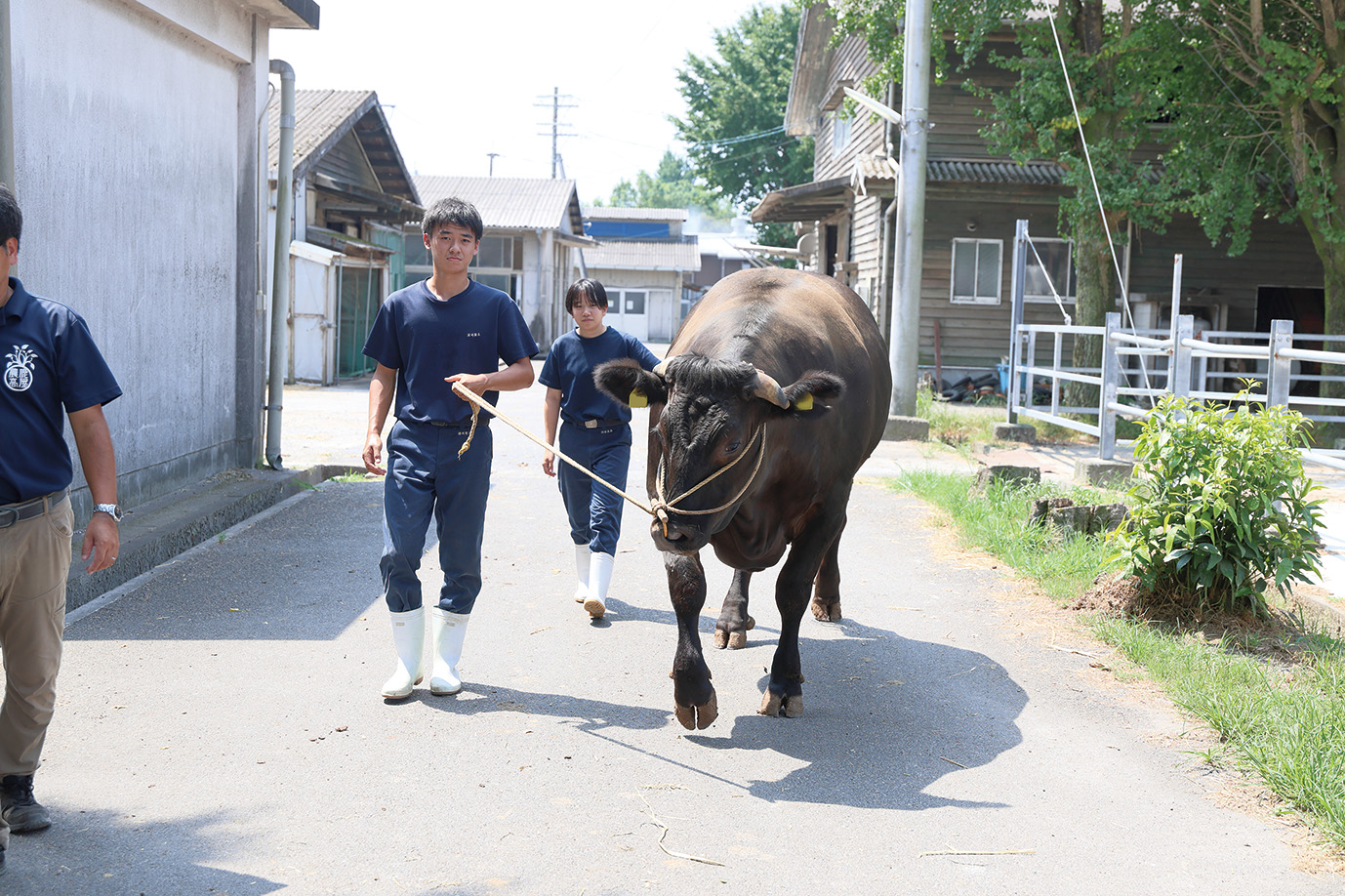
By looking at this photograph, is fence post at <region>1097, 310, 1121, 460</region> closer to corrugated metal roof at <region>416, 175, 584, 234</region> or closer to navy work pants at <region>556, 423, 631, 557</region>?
navy work pants at <region>556, 423, 631, 557</region>

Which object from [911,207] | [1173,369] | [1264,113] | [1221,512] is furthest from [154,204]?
[1264,113]

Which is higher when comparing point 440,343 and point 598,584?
point 440,343

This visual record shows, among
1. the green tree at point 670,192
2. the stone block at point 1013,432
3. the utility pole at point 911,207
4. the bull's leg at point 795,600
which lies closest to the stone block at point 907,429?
the utility pole at point 911,207

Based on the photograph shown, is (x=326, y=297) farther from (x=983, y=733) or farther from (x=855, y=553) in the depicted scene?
(x=983, y=733)

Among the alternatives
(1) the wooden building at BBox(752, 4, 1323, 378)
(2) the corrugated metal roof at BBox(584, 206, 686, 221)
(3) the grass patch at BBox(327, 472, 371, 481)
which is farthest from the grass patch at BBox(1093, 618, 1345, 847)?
(2) the corrugated metal roof at BBox(584, 206, 686, 221)

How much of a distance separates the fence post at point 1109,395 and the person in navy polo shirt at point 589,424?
20.8 feet

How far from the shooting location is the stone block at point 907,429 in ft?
49.5

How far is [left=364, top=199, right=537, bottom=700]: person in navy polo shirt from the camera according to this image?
5.13m

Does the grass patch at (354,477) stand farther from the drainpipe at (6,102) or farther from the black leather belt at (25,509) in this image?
the black leather belt at (25,509)

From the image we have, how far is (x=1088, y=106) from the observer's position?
51.7 feet

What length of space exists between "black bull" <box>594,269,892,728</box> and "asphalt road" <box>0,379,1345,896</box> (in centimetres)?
33

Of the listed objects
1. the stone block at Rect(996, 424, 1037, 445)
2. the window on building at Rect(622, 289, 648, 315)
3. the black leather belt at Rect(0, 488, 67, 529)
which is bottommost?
the stone block at Rect(996, 424, 1037, 445)

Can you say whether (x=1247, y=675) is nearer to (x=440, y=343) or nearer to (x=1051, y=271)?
(x=440, y=343)

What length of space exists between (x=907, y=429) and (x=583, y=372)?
9.09 metres
